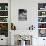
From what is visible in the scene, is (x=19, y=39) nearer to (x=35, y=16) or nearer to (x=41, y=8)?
(x=35, y=16)

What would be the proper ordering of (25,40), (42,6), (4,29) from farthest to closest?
(4,29) < (42,6) < (25,40)

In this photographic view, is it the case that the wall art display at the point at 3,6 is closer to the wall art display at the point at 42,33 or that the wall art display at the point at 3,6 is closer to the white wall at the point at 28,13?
the white wall at the point at 28,13

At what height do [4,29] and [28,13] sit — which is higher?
[28,13]

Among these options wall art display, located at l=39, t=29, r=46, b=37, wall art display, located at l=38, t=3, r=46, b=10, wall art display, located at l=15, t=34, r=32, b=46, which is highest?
wall art display, located at l=38, t=3, r=46, b=10

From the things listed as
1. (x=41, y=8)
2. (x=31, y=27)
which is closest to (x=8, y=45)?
(x=31, y=27)

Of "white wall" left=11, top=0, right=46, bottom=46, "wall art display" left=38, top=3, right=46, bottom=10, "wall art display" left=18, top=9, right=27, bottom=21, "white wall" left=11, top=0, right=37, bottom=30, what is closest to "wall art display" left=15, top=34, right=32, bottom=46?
"white wall" left=11, top=0, right=46, bottom=46

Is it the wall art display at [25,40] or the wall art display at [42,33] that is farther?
the wall art display at [42,33]

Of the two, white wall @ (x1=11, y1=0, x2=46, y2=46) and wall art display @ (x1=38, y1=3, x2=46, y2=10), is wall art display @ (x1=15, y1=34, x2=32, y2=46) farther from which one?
wall art display @ (x1=38, y1=3, x2=46, y2=10)

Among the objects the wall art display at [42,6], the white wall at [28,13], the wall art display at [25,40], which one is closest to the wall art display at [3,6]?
the white wall at [28,13]

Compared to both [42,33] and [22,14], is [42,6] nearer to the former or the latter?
[22,14]

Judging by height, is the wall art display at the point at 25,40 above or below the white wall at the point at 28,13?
below

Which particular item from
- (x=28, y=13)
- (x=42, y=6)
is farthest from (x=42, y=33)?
(x=42, y=6)

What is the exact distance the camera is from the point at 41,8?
6539 millimetres

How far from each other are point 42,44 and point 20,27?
1414 mm
